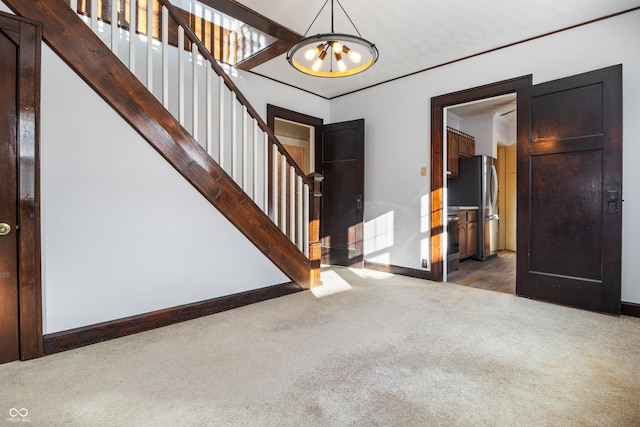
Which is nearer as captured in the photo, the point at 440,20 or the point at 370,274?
the point at 440,20

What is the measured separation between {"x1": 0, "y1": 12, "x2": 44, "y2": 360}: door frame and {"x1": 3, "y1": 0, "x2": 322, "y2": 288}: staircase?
0.38ft

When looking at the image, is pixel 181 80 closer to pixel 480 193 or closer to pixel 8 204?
pixel 8 204

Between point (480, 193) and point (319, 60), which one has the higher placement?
point (319, 60)

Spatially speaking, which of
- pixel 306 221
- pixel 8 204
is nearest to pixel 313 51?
pixel 306 221

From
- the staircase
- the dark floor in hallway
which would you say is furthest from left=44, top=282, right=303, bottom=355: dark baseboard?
the dark floor in hallway

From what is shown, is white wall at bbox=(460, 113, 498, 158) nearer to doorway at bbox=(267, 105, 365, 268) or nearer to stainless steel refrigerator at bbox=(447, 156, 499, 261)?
stainless steel refrigerator at bbox=(447, 156, 499, 261)

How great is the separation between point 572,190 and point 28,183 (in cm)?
420

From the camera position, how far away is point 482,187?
5582 millimetres

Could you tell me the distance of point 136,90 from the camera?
2344 mm

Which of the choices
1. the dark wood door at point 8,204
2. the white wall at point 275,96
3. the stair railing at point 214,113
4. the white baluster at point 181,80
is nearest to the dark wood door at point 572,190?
the stair railing at point 214,113

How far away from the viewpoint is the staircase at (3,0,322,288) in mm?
2137

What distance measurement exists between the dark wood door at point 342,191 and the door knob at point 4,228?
3.70 m

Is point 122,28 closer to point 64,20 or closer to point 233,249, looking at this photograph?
point 64,20

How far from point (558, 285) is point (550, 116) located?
1.60 m
